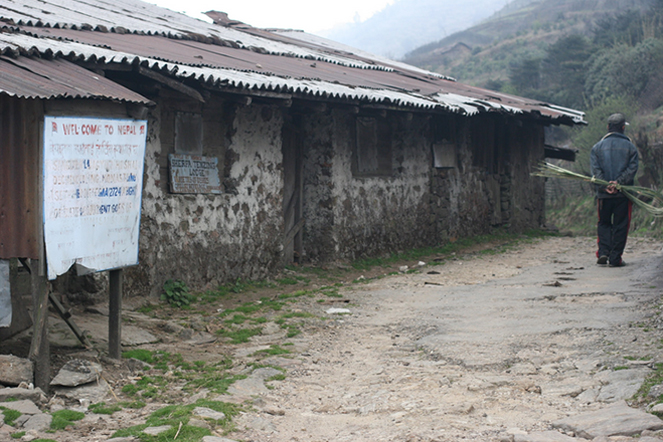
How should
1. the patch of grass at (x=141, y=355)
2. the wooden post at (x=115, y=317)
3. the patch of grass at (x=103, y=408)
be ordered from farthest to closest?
the patch of grass at (x=141, y=355)
the wooden post at (x=115, y=317)
the patch of grass at (x=103, y=408)

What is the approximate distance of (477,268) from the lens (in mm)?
9945

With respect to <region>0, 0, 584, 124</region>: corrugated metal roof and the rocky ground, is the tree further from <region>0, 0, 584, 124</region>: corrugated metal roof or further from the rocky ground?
the rocky ground

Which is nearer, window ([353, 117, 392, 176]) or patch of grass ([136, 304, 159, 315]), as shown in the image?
patch of grass ([136, 304, 159, 315])

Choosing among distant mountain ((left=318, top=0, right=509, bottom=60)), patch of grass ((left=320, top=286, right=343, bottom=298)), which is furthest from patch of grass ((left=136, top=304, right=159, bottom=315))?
distant mountain ((left=318, top=0, right=509, bottom=60))

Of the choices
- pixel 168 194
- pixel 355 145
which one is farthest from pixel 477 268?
pixel 168 194

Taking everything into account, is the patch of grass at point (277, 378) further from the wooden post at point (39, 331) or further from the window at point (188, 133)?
the window at point (188, 133)

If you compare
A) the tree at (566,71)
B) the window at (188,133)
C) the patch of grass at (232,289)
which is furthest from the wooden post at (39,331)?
the tree at (566,71)

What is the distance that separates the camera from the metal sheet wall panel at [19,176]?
4.24 metres

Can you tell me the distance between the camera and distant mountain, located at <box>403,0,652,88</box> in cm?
4800

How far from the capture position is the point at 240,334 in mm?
6238

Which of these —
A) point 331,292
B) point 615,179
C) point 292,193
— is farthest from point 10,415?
point 615,179

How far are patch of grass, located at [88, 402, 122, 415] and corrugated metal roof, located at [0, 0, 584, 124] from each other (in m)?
2.76

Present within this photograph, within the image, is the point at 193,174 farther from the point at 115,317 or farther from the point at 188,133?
the point at 115,317

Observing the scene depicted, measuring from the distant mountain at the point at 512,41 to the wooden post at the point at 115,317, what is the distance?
38.8 meters
